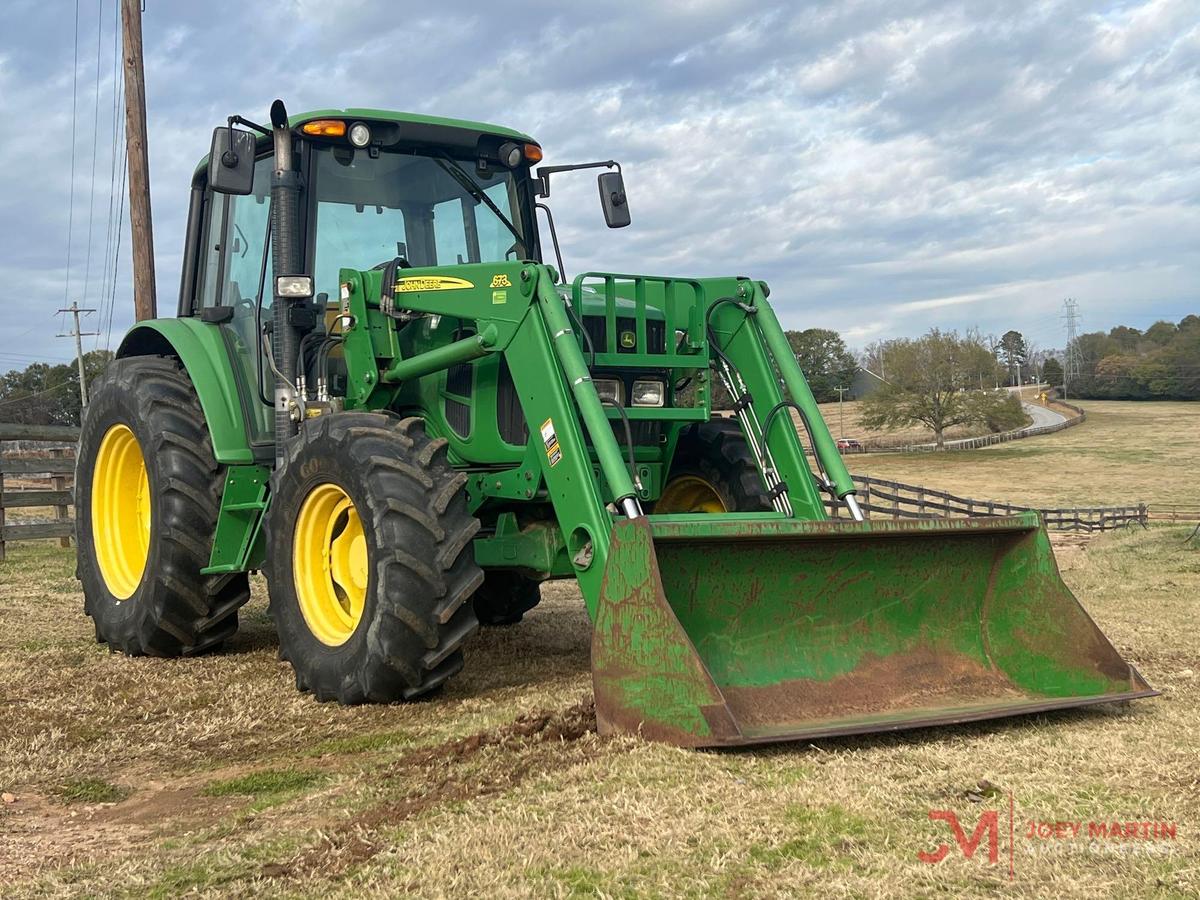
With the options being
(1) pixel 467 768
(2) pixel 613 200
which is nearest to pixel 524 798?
(1) pixel 467 768

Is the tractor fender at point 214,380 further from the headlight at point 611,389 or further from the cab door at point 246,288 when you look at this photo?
the headlight at point 611,389

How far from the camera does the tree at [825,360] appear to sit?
79.8m

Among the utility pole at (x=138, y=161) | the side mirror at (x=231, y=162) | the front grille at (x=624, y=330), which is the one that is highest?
the utility pole at (x=138, y=161)

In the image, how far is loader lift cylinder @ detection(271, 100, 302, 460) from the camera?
613 cm

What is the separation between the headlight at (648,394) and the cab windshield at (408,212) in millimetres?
1449

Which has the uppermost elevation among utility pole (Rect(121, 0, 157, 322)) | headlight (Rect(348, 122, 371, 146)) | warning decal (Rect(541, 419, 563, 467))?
utility pole (Rect(121, 0, 157, 322))

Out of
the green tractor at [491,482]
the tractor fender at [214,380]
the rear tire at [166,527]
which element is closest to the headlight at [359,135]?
the green tractor at [491,482]

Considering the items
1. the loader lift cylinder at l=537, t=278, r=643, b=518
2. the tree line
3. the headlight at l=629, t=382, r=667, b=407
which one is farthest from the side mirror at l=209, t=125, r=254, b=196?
the tree line

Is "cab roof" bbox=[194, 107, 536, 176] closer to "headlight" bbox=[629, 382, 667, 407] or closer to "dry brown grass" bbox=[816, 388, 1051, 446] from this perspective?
"headlight" bbox=[629, 382, 667, 407]

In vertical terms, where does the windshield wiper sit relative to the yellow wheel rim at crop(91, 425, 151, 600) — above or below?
above

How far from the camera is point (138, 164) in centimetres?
1285

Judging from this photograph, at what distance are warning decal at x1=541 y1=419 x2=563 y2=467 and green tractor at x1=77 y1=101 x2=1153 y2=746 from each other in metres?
0.03

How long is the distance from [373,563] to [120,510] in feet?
11.0

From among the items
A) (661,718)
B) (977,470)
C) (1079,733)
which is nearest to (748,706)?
(661,718)
